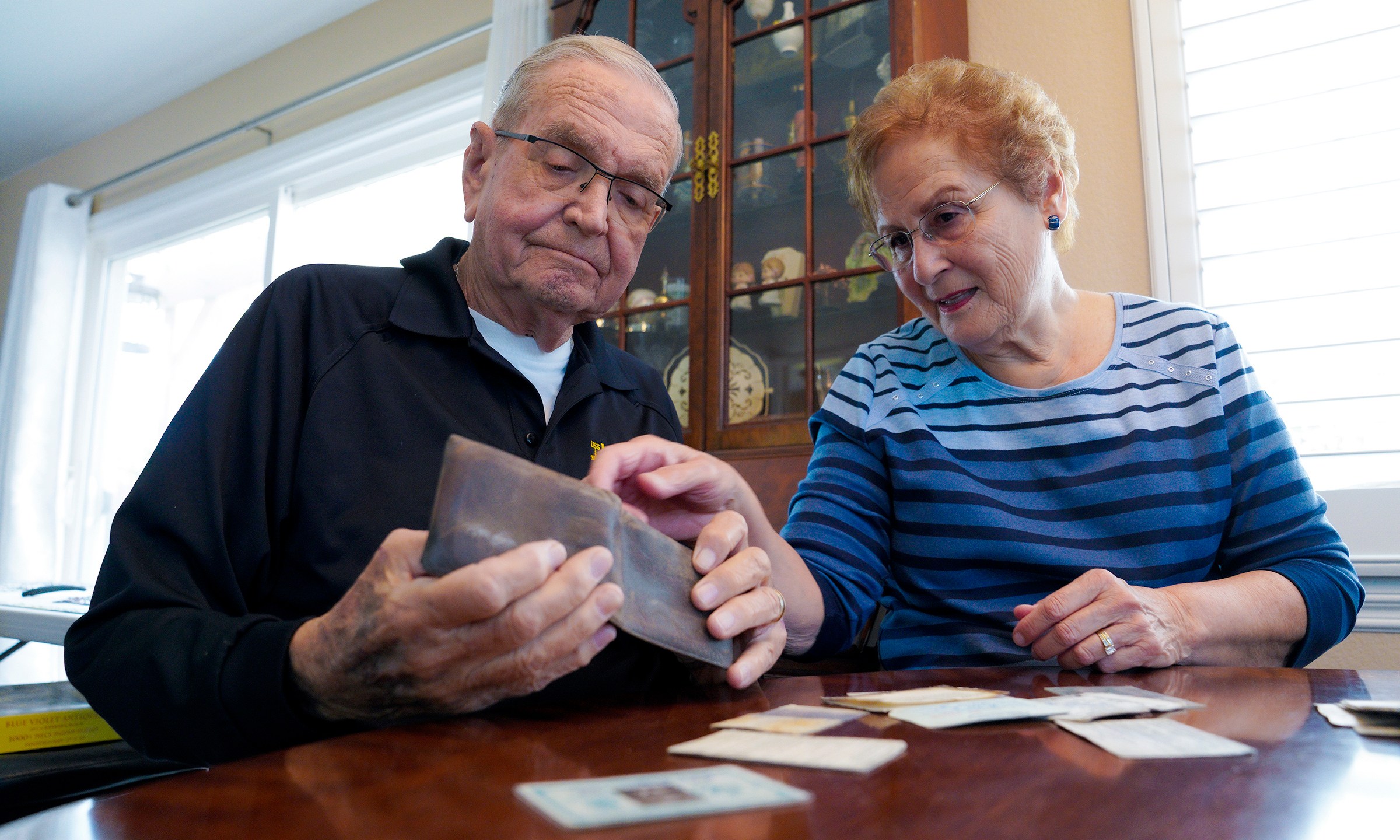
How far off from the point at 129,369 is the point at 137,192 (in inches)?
39.5

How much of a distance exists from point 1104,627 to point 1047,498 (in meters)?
0.32

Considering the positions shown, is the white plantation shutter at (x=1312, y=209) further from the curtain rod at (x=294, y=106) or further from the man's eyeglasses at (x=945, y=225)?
the curtain rod at (x=294, y=106)

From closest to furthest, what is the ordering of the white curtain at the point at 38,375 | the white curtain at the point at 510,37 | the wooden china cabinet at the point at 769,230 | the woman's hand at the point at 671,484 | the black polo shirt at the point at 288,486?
the black polo shirt at the point at 288,486
the woman's hand at the point at 671,484
the wooden china cabinet at the point at 769,230
the white curtain at the point at 510,37
the white curtain at the point at 38,375

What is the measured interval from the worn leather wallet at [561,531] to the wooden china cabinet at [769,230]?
1364mm

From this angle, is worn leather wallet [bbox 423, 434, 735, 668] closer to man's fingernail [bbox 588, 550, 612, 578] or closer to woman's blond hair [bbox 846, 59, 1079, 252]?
man's fingernail [bbox 588, 550, 612, 578]

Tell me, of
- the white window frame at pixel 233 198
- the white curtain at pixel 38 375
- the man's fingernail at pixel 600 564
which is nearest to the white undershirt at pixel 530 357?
the man's fingernail at pixel 600 564

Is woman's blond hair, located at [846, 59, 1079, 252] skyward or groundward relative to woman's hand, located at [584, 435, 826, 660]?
skyward

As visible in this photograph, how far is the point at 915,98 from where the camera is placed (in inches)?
54.5

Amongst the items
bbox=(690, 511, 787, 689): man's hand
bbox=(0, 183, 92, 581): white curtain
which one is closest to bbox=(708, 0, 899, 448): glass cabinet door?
bbox=(690, 511, 787, 689): man's hand

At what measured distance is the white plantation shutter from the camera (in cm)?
189

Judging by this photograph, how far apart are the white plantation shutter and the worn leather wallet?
1.75 metres

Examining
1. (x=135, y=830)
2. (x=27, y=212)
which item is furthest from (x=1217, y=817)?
(x=27, y=212)

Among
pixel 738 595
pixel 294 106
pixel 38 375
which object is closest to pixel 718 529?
pixel 738 595

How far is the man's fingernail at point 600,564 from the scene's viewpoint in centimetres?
60
